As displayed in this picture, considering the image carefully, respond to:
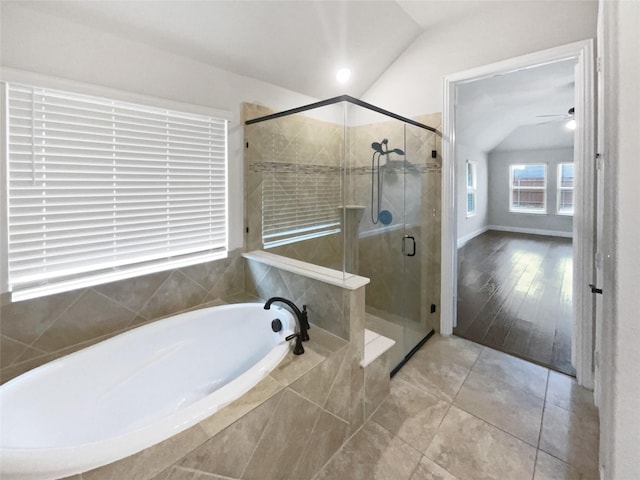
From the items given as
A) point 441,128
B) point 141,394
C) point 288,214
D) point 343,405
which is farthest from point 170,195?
point 441,128

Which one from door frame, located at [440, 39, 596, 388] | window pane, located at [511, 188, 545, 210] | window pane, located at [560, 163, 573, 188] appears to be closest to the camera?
door frame, located at [440, 39, 596, 388]

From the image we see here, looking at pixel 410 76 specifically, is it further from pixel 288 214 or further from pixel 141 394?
pixel 141 394

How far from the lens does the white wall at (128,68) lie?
148 cm

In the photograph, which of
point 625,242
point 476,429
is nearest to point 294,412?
point 476,429

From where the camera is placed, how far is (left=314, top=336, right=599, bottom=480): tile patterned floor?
4.84 feet

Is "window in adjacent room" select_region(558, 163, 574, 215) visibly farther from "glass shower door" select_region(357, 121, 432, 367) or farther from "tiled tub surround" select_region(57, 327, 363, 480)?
"tiled tub surround" select_region(57, 327, 363, 480)

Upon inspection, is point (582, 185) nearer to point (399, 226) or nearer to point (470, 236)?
point (399, 226)

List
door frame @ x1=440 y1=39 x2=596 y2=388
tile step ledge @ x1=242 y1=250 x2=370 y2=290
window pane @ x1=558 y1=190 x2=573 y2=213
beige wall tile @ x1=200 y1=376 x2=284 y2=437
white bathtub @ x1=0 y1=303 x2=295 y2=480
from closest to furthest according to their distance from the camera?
white bathtub @ x1=0 y1=303 x2=295 y2=480, beige wall tile @ x1=200 y1=376 x2=284 y2=437, tile step ledge @ x1=242 y1=250 x2=370 y2=290, door frame @ x1=440 y1=39 x2=596 y2=388, window pane @ x1=558 y1=190 x2=573 y2=213

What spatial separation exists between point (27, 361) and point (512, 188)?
31.7ft

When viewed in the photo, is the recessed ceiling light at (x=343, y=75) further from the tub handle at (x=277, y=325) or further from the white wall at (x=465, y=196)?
the white wall at (x=465, y=196)

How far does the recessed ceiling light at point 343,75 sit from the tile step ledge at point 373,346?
2.30 meters

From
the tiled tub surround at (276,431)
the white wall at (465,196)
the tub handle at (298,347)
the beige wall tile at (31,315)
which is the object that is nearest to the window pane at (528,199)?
the white wall at (465,196)

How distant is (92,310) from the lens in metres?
1.77

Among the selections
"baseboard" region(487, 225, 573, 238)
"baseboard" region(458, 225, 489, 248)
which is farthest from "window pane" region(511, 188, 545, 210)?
A: "baseboard" region(458, 225, 489, 248)
